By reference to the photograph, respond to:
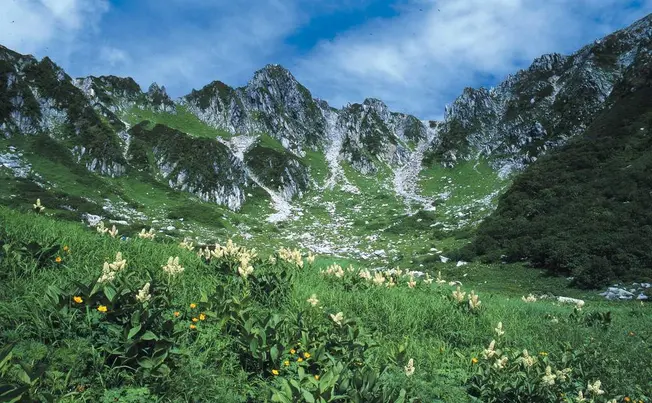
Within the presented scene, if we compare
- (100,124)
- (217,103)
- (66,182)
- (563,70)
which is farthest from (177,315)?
(563,70)

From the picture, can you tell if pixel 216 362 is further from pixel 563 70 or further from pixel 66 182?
pixel 563 70

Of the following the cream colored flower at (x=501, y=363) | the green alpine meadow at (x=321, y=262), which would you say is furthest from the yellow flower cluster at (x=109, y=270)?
the cream colored flower at (x=501, y=363)

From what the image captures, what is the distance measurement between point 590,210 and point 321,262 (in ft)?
63.7

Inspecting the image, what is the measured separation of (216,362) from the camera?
166 inches

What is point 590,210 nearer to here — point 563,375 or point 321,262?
point 321,262

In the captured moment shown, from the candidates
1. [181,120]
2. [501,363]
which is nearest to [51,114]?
[181,120]

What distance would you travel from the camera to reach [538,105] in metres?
79.5

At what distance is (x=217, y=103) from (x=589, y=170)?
85.6 meters

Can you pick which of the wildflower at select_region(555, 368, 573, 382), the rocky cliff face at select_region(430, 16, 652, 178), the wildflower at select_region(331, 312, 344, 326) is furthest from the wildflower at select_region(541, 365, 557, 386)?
the rocky cliff face at select_region(430, 16, 652, 178)

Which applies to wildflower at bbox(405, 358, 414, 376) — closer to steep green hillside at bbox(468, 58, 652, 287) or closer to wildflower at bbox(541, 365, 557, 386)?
wildflower at bbox(541, 365, 557, 386)

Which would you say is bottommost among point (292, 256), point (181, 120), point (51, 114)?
point (292, 256)

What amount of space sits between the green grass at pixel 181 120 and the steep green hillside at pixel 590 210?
7085 centimetres

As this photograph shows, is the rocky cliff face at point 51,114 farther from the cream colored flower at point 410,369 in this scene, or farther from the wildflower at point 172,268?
the cream colored flower at point 410,369

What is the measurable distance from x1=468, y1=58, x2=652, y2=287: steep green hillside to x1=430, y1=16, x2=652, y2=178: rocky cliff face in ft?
92.5
